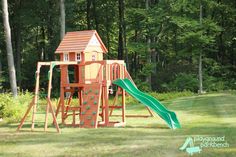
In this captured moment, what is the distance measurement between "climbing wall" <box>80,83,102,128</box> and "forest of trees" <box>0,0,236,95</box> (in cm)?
1494

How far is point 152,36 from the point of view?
33.2 m

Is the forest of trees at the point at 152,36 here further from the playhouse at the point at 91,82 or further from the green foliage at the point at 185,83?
the playhouse at the point at 91,82

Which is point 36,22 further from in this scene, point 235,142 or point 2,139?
point 235,142

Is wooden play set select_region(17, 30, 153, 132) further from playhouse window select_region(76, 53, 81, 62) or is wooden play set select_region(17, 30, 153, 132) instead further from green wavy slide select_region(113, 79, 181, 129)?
green wavy slide select_region(113, 79, 181, 129)

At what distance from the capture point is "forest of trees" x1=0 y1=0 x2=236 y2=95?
29.6 metres

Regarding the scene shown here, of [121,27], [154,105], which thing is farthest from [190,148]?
[121,27]

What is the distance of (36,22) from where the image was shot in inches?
1332

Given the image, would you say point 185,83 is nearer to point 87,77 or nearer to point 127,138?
point 87,77

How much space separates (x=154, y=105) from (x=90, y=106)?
2051 millimetres

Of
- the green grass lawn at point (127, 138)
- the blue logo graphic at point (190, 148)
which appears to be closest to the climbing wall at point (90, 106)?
the green grass lawn at point (127, 138)

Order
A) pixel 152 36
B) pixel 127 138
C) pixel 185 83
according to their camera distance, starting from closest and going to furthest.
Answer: pixel 127 138 → pixel 185 83 → pixel 152 36

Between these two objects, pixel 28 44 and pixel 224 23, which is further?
pixel 28 44

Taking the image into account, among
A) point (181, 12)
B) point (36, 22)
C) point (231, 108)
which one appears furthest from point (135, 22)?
point (231, 108)

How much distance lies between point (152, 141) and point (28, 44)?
1319 inches
